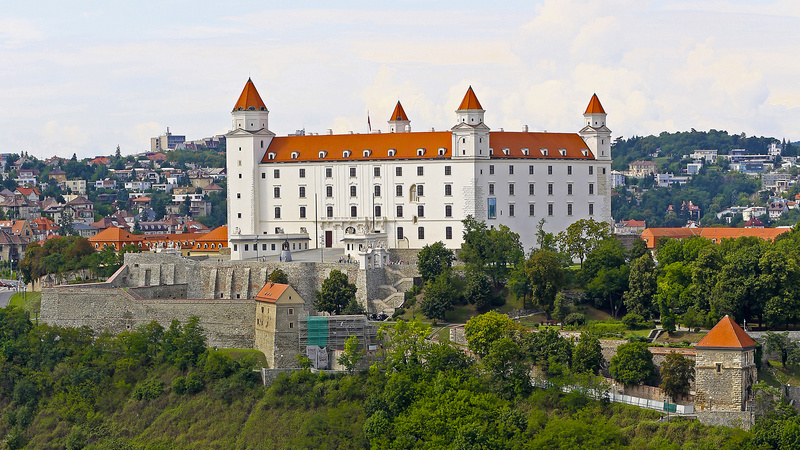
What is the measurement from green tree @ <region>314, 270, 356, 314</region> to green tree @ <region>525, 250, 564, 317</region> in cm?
985

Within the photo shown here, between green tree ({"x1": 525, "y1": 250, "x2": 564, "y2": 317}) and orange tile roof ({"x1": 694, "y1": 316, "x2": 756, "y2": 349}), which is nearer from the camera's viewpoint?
orange tile roof ({"x1": 694, "y1": 316, "x2": 756, "y2": 349})

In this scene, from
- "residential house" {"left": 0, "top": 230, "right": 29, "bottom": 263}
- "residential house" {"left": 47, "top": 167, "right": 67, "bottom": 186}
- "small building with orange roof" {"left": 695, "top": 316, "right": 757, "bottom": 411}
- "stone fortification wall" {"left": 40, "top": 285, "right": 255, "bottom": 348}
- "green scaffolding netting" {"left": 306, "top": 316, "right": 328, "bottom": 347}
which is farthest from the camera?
"residential house" {"left": 47, "top": 167, "right": 67, "bottom": 186}

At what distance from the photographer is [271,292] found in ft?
221

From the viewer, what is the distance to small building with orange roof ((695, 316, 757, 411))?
52188 mm

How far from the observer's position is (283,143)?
8556 centimetres

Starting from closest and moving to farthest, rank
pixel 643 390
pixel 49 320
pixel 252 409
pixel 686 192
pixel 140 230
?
pixel 643 390
pixel 252 409
pixel 49 320
pixel 140 230
pixel 686 192

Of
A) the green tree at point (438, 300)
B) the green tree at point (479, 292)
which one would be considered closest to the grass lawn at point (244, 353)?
the green tree at point (438, 300)

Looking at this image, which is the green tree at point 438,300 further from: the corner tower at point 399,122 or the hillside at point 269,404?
the corner tower at point 399,122

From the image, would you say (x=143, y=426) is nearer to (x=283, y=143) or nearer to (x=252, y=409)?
(x=252, y=409)

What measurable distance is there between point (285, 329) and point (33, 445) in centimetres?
1511

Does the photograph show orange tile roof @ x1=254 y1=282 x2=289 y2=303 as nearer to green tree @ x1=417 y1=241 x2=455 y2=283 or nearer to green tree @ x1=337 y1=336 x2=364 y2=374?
green tree @ x1=337 y1=336 x2=364 y2=374

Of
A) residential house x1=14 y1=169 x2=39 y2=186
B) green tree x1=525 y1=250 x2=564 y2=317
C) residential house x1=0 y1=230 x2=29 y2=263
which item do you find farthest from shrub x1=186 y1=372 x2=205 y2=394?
residential house x1=14 y1=169 x2=39 y2=186

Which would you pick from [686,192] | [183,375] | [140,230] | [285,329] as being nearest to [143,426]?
[183,375]

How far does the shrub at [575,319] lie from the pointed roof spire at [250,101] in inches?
1137
